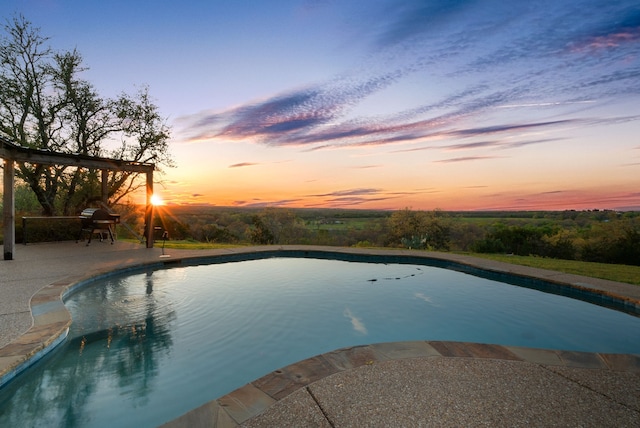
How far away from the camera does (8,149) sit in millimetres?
7961

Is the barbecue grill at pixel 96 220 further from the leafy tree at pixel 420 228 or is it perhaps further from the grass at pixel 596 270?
the leafy tree at pixel 420 228

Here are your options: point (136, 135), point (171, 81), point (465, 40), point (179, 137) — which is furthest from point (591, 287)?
point (136, 135)

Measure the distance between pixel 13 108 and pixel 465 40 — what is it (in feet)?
54.4

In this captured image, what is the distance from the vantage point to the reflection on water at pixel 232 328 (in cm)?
290

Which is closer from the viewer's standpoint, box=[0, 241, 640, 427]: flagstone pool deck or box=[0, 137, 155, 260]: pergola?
box=[0, 241, 640, 427]: flagstone pool deck

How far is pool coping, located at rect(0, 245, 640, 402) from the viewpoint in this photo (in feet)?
10.3

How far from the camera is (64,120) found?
13.9m

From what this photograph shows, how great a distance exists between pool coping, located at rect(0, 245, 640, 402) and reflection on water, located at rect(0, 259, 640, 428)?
0.61 feet

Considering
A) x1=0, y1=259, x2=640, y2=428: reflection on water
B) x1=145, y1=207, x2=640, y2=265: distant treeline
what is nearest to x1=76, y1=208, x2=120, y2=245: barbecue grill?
x1=145, y1=207, x2=640, y2=265: distant treeline

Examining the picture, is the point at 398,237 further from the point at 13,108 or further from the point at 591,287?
the point at 13,108

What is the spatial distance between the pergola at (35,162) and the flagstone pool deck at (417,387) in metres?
5.06

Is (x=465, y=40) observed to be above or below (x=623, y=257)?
above

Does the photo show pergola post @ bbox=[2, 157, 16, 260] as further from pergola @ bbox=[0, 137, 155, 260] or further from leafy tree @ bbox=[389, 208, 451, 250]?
leafy tree @ bbox=[389, 208, 451, 250]

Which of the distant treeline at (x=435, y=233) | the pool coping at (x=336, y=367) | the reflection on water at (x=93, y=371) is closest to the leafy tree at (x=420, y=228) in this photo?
the distant treeline at (x=435, y=233)
